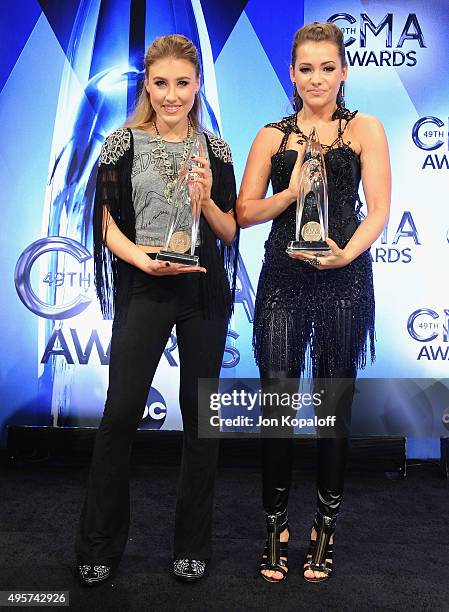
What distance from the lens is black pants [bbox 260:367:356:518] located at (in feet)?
6.88

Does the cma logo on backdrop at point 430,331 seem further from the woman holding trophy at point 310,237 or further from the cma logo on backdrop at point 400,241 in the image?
the woman holding trophy at point 310,237

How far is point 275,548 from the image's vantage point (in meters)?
2.14

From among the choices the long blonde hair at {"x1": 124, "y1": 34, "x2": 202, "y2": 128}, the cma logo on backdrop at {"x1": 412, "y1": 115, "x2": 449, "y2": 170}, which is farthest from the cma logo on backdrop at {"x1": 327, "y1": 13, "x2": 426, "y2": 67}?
the long blonde hair at {"x1": 124, "y1": 34, "x2": 202, "y2": 128}

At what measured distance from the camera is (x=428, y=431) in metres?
3.54

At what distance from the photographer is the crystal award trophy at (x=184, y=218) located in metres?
1.93

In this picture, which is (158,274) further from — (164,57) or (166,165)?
(164,57)

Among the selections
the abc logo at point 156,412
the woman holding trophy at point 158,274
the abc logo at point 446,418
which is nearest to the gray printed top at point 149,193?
the woman holding trophy at point 158,274

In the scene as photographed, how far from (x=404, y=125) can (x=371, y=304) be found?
1.65 metres

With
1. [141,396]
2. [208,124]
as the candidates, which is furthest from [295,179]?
[208,124]

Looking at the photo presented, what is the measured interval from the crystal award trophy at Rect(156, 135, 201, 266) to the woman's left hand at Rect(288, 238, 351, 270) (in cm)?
28

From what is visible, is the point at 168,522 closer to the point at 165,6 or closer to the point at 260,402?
the point at 260,402

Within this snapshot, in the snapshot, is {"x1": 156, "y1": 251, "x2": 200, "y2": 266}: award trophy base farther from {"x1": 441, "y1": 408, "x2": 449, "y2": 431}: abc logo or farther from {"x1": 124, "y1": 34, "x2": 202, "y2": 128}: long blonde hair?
{"x1": 441, "y1": 408, "x2": 449, "y2": 431}: abc logo

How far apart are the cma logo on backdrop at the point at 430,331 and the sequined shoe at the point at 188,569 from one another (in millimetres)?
1806

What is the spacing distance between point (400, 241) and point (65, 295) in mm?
1646
